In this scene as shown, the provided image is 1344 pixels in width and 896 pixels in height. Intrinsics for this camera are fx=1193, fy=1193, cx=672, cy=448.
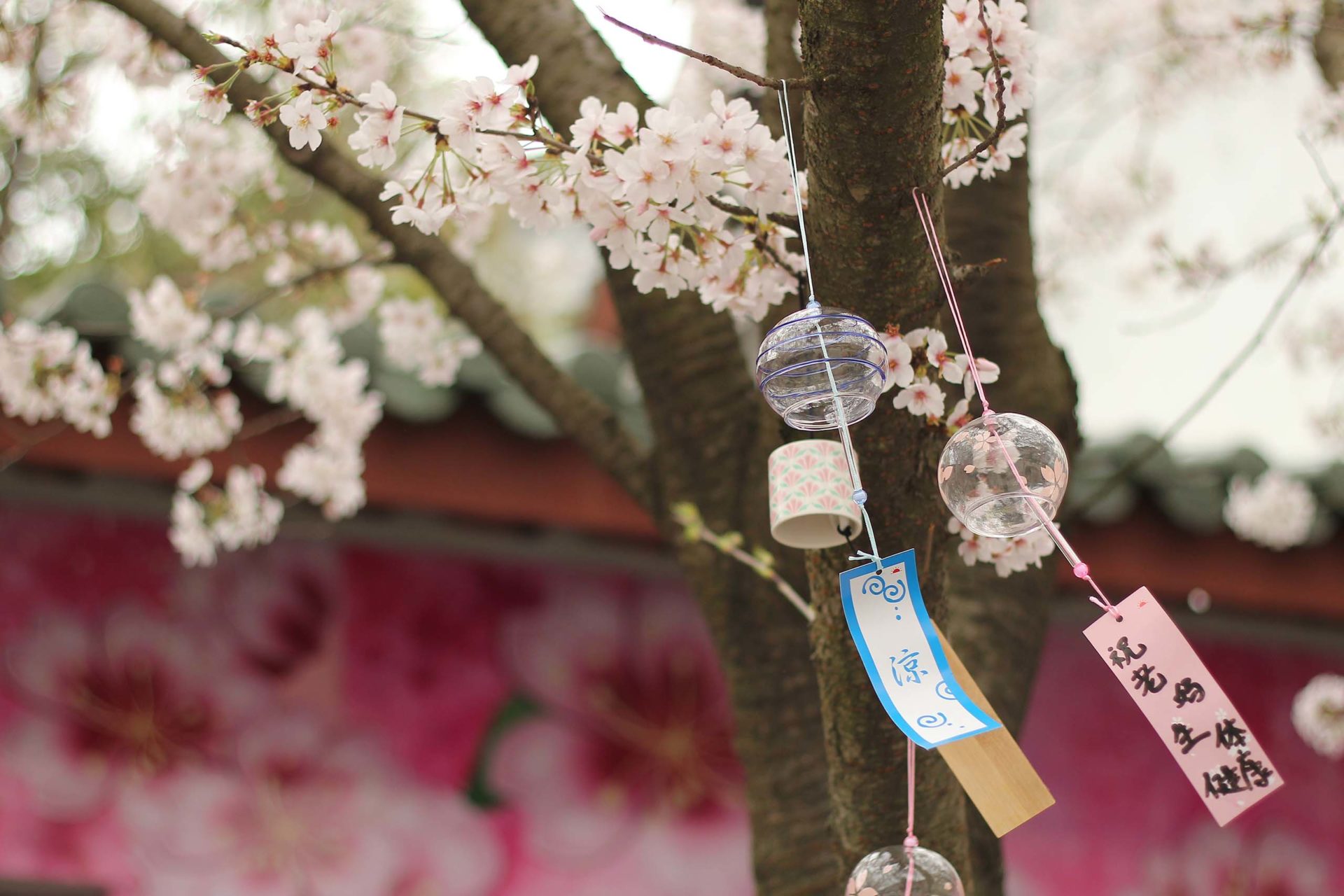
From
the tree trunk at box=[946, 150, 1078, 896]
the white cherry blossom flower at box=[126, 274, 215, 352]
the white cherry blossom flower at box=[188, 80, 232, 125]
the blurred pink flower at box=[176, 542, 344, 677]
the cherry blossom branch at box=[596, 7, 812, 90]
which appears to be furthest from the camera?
the blurred pink flower at box=[176, 542, 344, 677]

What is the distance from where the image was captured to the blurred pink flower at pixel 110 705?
9.05ft

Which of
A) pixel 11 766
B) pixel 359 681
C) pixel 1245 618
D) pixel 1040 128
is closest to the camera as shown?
pixel 11 766

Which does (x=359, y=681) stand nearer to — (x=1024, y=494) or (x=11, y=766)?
(x=11, y=766)

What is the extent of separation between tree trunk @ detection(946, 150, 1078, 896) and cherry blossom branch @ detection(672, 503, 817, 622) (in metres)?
0.29

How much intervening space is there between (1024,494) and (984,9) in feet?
1.88

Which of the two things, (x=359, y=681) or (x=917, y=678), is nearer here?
(x=917, y=678)

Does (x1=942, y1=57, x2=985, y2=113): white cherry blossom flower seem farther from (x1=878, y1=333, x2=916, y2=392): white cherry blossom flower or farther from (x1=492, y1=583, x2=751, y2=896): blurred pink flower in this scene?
(x1=492, y1=583, x2=751, y2=896): blurred pink flower

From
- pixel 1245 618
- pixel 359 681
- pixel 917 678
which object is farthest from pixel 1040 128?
pixel 917 678

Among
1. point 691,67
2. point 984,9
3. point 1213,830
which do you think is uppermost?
point 691,67

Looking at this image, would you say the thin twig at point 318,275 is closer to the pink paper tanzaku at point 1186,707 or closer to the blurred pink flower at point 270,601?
the blurred pink flower at point 270,601

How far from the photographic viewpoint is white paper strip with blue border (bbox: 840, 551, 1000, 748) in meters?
1.13

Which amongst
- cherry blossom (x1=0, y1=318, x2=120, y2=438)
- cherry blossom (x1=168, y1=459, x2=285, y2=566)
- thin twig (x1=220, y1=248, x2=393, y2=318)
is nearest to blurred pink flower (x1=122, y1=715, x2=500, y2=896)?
cherry blossom (x1=168, y1=459, x2=285, y2=566)

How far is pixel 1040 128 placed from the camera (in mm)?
5488

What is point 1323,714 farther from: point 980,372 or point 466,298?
point 466,298
